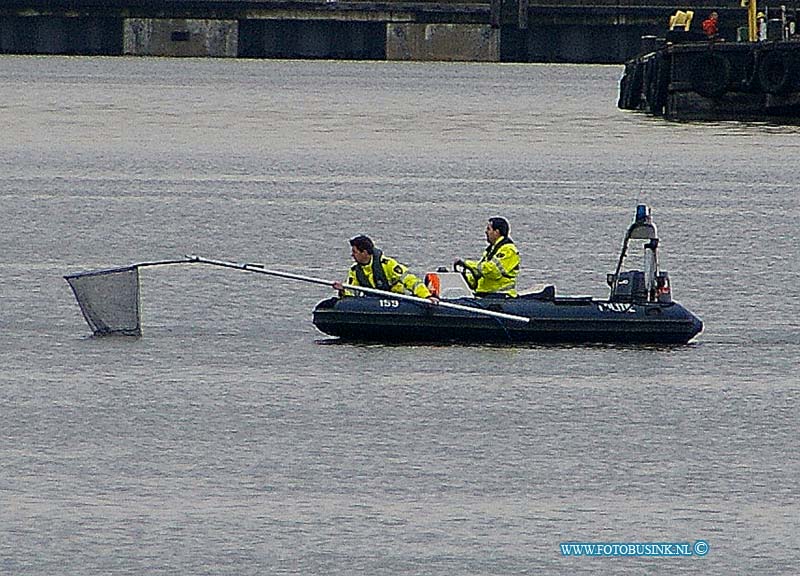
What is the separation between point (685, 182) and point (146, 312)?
28471mm

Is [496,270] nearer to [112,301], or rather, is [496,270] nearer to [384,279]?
[384,279]

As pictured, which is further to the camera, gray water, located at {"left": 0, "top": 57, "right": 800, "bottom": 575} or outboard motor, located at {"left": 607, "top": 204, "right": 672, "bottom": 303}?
outboard motor, located at {"left": 607, "top": 204, "right": 672, "bottom": 303}

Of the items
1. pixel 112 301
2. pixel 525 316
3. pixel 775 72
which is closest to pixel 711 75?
pixel 775 72

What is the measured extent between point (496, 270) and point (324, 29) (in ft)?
336

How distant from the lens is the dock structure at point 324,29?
121750 mm

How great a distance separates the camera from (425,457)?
749 inches

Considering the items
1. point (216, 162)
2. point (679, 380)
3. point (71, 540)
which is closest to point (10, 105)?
point (216, 162)

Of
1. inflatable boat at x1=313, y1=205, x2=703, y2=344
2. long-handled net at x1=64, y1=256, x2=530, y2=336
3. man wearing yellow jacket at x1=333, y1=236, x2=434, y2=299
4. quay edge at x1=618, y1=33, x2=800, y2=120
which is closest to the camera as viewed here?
inflatable boat at x1=313, y1=205, x2=703, y2=344

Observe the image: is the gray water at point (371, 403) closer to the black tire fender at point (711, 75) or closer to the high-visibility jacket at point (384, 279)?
the high-visibility jacket at point (384, 279)

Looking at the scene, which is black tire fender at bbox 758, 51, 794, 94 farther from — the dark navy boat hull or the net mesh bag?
the net mesh bag

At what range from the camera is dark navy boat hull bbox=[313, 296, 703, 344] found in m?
24.3

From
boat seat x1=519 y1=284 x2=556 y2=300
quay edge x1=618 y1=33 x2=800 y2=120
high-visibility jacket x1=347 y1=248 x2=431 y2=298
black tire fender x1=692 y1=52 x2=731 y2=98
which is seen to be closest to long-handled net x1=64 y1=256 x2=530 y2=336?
high-visibility jacket x1=347 y1=248 x2=431 y2=298

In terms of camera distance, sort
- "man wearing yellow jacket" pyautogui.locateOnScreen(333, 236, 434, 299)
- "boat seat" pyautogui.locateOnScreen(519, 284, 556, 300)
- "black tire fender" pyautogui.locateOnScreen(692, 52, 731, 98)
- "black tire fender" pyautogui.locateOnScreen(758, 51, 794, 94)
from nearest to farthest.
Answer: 1. "man wearing yellow jacket" pyautogui.locateOnScreen(333, 236, 434, 299)
2. "boat seat" pyautogui.locateOnScreen(519, 284, 556, 300)
3. "black tire fender" pyautogui.locateOnScreen(758, 51, 794, 94)
4. "black tire fender" pyautogui.locateOnScreen(692, 52, 731, 98)

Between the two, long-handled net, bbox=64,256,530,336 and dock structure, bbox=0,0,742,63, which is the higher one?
long-handled net, bbox=64,256,530,336
